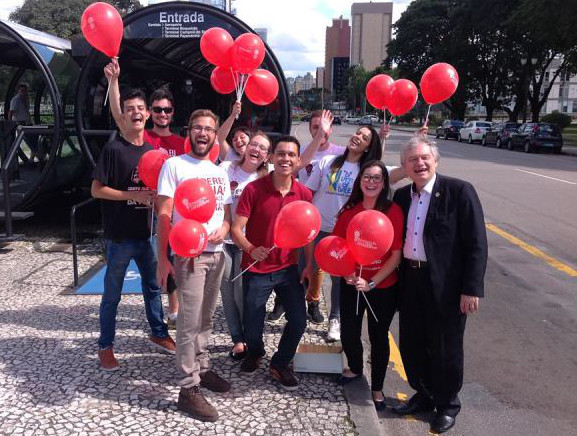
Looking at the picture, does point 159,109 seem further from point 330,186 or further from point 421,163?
point 421,163

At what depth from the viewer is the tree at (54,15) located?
101ft

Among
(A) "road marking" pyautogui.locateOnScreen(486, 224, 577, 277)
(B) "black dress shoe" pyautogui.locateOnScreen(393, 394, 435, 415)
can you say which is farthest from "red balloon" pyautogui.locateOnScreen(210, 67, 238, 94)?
(A) "road marking" pyautogui.locateOnScreen(486, 224, 577, 277)

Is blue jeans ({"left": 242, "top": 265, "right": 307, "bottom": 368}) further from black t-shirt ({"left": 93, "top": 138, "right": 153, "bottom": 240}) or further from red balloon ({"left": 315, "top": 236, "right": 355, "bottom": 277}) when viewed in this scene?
black t-shirt ({"left": 93, "top": 138, "right": 153, "bottom": 240})

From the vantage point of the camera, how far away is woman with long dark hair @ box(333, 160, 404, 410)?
320cm

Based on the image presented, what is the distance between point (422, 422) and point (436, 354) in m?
0.50

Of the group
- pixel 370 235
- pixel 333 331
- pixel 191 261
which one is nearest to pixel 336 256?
pixel 370 235

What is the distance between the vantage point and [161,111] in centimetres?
399

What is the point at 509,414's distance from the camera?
3434mm

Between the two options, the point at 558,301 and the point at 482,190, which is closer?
the point at 558,301

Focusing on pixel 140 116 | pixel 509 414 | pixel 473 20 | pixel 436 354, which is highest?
pixel 473 20

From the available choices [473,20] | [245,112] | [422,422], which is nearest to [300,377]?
[422,422]

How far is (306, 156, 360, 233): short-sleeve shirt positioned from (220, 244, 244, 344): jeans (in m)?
0.75

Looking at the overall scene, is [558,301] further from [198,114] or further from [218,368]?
[198,114]

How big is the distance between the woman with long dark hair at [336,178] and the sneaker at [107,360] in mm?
1624
